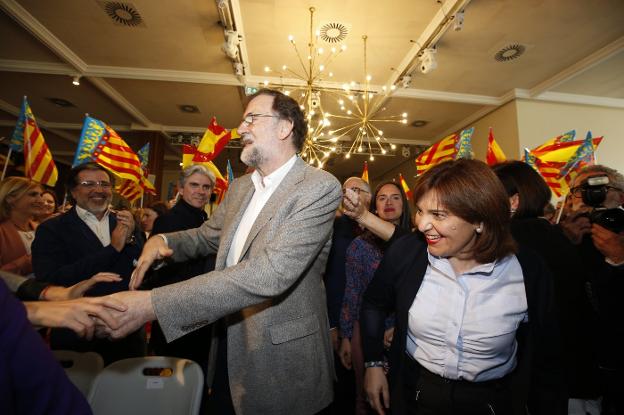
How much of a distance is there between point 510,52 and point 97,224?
6.38 m

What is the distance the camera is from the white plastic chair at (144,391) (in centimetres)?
145

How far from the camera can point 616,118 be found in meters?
6.95

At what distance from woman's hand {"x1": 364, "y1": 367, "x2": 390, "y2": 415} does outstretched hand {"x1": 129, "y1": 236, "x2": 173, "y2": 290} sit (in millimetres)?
1121

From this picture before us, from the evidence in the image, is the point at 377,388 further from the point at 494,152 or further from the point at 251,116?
the point at 494,152

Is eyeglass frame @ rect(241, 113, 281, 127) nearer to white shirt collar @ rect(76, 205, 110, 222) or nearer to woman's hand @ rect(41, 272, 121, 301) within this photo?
woman's hand @ rect(41, 272, 121, 301)

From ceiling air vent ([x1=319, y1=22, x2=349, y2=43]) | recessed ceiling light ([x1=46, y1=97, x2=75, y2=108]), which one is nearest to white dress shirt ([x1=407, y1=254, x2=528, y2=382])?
ceiling air vent ([x1=319, y1=22, x2=349, y2=43])

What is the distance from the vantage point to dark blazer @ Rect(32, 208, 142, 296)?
6.48ft

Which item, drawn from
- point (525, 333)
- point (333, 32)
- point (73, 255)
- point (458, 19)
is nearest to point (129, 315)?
point (525, 333)

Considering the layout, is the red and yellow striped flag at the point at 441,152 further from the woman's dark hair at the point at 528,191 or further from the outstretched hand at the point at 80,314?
the outstretched hand at the point at 80,314

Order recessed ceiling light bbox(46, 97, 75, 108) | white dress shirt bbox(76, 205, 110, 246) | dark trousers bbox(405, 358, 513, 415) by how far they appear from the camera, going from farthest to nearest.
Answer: recessed ceiling light bbox(46, 97, 75, 108) < white dress shirt bbox(76, 205, 110, 246) < dark trousers bbox(405, 358, 513, 415)

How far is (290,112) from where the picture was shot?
163 cm

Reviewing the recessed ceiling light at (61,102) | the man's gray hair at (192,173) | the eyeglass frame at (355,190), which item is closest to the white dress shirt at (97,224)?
the man's gray hair at (192,173)

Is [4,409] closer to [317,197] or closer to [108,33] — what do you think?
[317,197]

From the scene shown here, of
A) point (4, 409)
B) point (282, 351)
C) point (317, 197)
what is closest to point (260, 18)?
point (317, 197)
